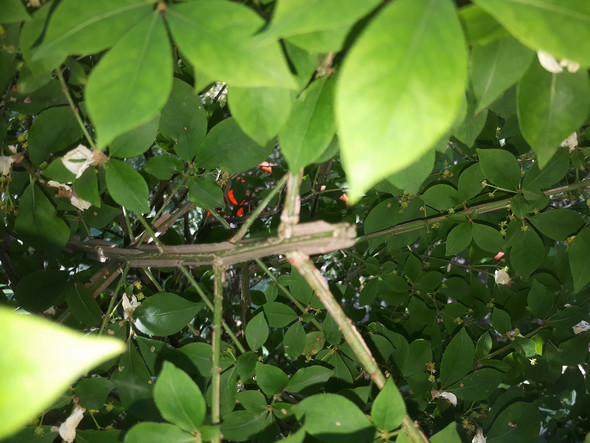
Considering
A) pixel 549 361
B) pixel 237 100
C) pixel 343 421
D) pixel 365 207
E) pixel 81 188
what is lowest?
pixel 549 361

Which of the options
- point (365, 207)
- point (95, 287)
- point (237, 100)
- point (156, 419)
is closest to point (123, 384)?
point (156, 419)

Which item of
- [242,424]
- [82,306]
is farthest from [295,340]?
[82,306]

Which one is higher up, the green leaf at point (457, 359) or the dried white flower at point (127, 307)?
the dried white flower at point (127, 307)

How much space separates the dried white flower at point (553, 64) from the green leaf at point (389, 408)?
23 cm

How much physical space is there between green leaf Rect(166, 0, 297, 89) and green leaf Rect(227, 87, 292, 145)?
0.05m

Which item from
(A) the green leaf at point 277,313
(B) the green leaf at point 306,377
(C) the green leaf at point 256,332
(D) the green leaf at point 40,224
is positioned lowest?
(A) the green leaf at point 277,313

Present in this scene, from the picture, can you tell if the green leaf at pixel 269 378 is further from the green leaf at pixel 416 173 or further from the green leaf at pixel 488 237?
the green leaf at pixel 488 237

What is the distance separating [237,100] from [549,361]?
83 centimetres

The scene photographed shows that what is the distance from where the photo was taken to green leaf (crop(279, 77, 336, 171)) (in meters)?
0.34

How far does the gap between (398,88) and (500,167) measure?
1.64ft

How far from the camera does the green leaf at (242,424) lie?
52 cm

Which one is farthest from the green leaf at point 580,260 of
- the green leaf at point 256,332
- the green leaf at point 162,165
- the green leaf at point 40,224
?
the green leaf at point 40,224

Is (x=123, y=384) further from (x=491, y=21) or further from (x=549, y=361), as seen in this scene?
(x=549, y=361)

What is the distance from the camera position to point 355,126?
20 cm
